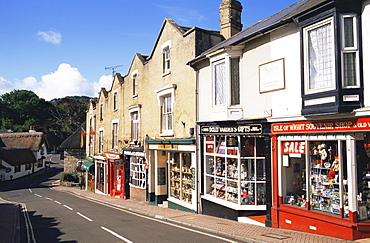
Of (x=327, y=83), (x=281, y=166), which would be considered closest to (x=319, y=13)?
(x=327, y=83)

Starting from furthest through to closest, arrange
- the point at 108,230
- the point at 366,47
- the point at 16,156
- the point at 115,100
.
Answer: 1. the point at 16,156
2. the point at 115,100
3. the point at 108,230
4. the point at 366,47

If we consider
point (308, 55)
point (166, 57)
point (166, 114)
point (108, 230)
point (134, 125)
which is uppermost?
point (166, 57)

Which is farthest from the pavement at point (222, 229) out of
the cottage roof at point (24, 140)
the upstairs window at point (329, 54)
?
the cottage roof at point (24, 140)

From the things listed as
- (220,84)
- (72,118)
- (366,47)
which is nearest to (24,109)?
(72,118)

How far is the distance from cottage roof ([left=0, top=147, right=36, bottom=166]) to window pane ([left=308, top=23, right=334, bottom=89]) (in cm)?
5022

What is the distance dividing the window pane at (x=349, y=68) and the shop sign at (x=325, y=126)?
1.05 meters

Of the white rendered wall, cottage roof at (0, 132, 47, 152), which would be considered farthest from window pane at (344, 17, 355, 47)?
cottage roof at (0, 132, 47, 152)

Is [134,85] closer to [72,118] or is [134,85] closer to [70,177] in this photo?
[70,177]

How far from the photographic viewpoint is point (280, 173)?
428 inches

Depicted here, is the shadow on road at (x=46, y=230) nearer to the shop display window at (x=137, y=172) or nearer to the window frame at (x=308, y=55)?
the shop display window at (x=137, y=172)

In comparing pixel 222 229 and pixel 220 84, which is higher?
pixel 220 84

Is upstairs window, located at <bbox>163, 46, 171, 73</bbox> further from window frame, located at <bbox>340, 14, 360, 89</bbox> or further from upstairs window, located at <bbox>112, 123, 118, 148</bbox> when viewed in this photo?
window frame, located at <bbox>340, 14, 360, 89</bbox>

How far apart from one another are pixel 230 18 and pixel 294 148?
925 centimetres

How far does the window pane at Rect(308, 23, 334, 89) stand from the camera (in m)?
8.95
